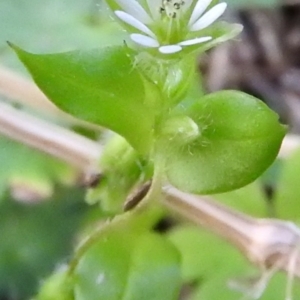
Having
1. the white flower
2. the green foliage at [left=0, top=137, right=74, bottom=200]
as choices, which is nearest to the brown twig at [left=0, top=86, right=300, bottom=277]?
the white flower

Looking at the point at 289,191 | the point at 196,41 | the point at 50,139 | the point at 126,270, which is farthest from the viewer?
the point at 289,191

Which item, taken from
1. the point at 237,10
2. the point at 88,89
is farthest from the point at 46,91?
the point at 237,10

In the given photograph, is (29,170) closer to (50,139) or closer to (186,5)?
(50,139)

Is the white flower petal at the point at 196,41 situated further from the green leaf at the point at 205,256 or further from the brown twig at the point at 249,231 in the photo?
the green leaf at the point at 205,256

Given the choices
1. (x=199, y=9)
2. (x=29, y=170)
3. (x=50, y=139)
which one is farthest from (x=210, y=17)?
(x=29, y=170)

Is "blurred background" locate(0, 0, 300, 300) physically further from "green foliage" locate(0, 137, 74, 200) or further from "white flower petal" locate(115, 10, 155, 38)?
"white flower petal" locate(115, 10, 155, 38)

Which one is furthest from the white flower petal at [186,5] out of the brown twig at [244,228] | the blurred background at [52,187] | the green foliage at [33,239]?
the green foliage at [33,239]
